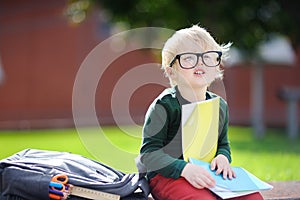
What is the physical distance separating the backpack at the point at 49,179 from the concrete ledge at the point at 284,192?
2.54 feet

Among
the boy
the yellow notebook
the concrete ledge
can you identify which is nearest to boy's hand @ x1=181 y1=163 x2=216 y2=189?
the boy

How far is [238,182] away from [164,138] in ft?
1.30

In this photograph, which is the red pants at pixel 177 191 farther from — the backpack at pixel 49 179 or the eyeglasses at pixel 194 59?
the eyeglasses at pixel 194 59

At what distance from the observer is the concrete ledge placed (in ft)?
11.6

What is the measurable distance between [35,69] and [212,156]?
1618 cm

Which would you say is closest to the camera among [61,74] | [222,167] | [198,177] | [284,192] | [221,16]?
[198,177]

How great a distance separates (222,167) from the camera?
3119 mm

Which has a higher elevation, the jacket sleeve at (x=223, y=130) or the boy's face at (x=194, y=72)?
the boy's face at (x=194, y=72)

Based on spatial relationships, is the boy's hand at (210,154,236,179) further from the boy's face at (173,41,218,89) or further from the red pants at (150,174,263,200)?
the boy's face at (173,41,218,89)

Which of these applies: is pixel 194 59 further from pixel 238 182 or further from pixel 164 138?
pixel 238 182

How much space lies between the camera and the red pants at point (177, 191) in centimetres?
303

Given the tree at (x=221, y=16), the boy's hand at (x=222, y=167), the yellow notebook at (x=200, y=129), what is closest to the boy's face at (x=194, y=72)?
the yellow notebook at (x=200, y=129)

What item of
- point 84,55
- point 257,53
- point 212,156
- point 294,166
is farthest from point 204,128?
point 84,55

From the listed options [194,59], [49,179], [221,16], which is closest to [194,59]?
[194,59]
